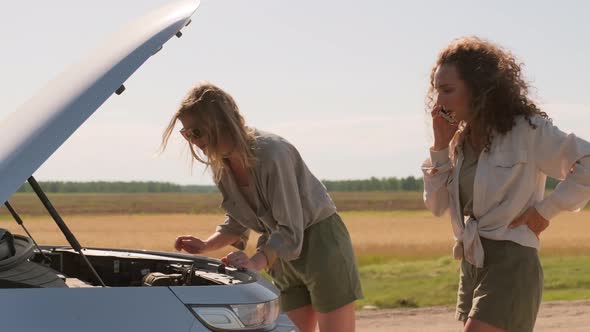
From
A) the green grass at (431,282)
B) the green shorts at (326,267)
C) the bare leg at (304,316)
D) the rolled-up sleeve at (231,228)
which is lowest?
the green grass at (431,282)

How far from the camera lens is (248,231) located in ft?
16.3

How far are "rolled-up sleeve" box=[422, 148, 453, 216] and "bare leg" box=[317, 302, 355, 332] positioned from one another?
0.59 meters

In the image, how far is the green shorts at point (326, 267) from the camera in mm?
4793

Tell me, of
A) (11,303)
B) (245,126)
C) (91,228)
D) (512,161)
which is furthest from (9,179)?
(91,228)

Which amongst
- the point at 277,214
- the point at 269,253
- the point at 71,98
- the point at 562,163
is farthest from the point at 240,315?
the point at 562,163

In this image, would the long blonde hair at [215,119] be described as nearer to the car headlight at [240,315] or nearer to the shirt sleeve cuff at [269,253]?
the shirt sleeve cuff at [269,253]

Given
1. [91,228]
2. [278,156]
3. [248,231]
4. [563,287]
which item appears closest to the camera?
[278,156]

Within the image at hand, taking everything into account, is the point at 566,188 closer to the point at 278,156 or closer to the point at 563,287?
the point at 278,156

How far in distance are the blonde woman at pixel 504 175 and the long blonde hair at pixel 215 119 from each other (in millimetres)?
755

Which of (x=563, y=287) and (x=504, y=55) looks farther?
(x=563, y=287)

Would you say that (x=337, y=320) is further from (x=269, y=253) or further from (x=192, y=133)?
(x=192, y=133)

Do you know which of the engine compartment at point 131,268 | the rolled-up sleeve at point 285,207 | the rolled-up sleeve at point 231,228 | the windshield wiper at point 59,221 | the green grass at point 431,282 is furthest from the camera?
the green grass at point 431,282

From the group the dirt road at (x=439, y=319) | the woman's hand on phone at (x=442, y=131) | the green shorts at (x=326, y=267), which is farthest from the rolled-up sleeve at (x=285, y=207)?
the dirt road at (x=439, y=319)

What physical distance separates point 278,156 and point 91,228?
142ft
